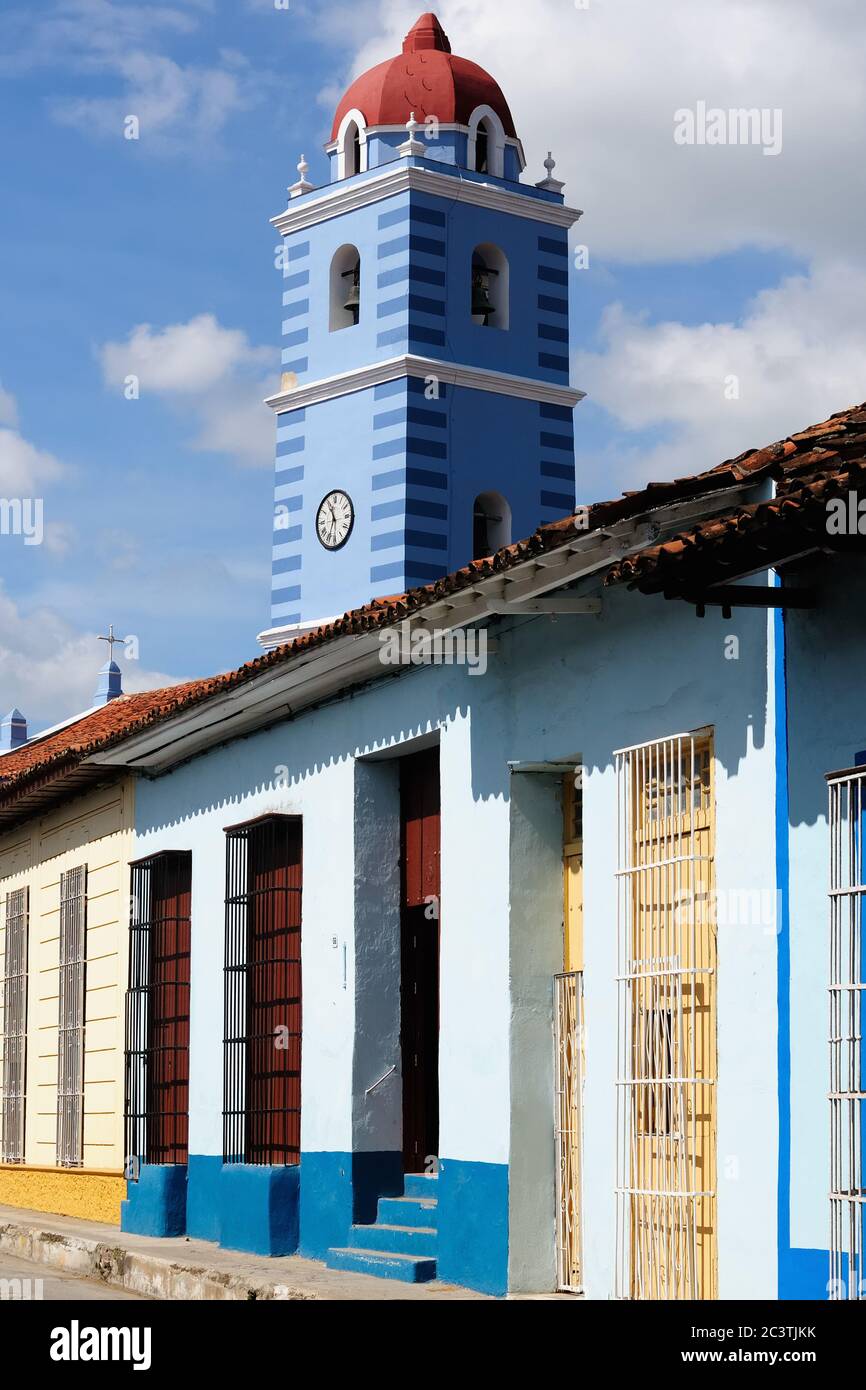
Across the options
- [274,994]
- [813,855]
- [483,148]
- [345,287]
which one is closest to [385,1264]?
[274,994]

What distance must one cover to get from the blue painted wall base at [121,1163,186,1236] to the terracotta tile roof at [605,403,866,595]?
7622mm

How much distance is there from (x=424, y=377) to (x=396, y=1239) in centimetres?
1538

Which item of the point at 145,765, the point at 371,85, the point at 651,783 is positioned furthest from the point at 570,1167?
the point at 371,85

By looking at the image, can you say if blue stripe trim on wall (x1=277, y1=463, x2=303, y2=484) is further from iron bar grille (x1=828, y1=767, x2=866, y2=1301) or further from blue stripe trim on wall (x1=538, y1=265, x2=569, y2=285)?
iron bar grille (x1=828, y1=767, x2=866, y2=1301)

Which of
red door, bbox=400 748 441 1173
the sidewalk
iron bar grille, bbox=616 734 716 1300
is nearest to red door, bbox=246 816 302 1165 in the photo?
the sidewalk

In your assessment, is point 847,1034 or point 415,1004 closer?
point 847,1034

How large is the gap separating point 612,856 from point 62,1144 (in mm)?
9273

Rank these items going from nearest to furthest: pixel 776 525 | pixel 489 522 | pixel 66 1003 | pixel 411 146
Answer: pixel 776 525, pixel 66 1003, pixel 411 146, pixel 489 522

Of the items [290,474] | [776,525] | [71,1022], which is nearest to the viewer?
[776,525]

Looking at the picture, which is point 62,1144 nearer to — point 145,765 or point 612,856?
point 145,765

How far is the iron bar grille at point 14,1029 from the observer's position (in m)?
18.5

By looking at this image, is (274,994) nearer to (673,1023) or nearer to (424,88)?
(673,1023)

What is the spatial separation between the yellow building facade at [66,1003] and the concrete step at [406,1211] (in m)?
4.36

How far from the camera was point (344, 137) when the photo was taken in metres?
26.6
